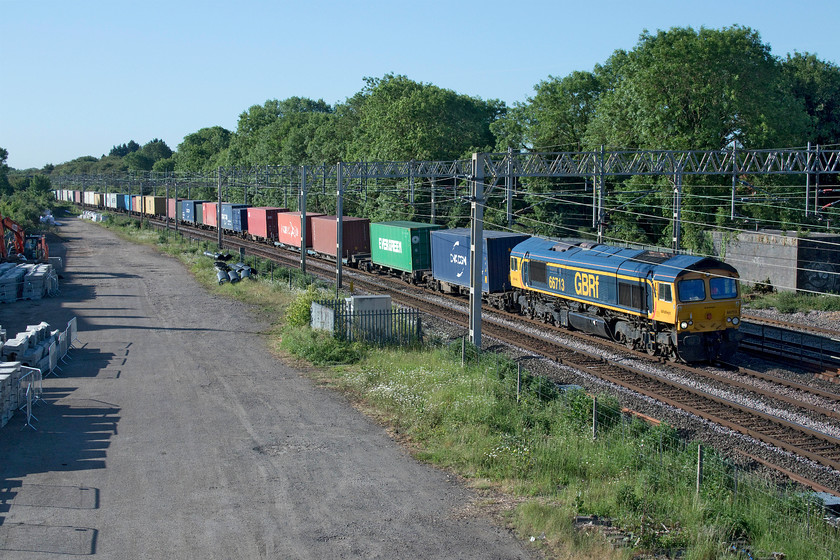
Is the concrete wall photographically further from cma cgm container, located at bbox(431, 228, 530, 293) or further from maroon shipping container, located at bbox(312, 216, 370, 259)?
maroon shipping container, located at bbox(312, 216, 370, 259)

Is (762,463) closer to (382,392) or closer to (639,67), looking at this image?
(382,392)

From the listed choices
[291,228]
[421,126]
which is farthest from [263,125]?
[291,228]

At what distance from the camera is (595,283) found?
2356 centimetres

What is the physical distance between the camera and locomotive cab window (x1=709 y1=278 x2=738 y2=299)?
20906mm

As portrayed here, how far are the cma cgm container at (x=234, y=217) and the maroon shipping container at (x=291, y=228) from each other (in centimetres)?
1045

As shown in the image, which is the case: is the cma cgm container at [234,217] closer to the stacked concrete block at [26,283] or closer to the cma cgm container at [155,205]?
the cma cgm container at [155,205]

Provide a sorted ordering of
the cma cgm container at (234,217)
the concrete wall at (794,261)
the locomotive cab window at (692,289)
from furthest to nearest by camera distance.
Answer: the cma cgm container at (234,217)
the concrete wall at (794,261)
the locomotive cab window at (692,289)

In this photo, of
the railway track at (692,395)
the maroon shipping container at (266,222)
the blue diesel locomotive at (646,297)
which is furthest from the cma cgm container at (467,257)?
the maroon shipping container at (266,222)

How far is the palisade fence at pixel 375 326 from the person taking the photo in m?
22.6

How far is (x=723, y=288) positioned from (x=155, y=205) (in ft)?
294

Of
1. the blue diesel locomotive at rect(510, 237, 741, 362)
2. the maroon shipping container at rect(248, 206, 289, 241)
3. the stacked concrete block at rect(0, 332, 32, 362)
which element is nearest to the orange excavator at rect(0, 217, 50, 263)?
the maroon shipping container at rect(248, 206, 289, 241)

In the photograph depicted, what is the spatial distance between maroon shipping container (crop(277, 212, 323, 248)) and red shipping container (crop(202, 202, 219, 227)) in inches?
745

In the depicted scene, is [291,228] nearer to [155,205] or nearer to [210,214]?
[210,214]

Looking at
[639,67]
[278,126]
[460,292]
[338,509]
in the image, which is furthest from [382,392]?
[278,126]
